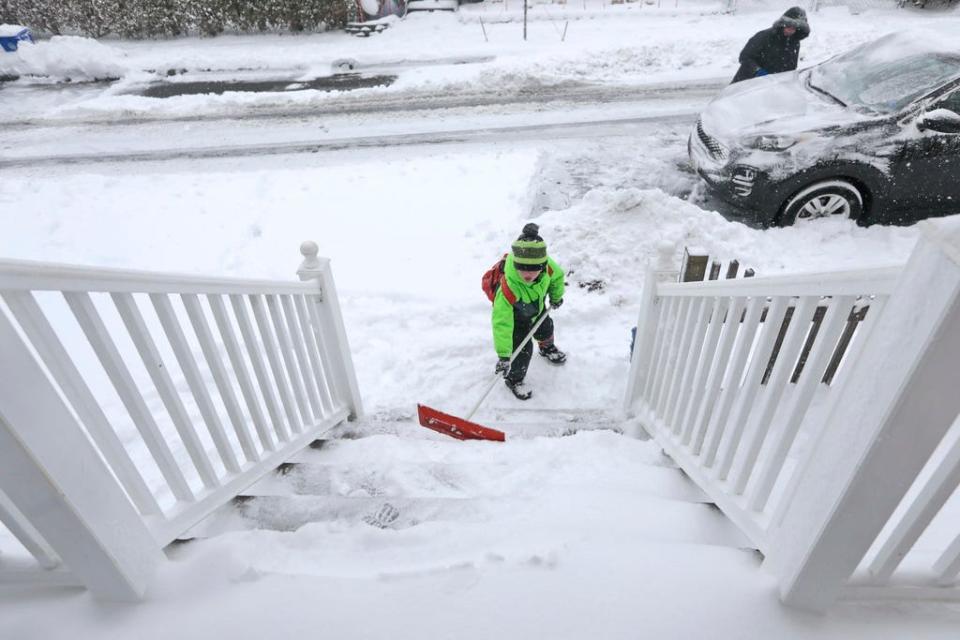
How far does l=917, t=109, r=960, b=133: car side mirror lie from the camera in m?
5.28

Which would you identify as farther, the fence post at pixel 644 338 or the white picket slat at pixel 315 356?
the fence post at pixel 644 338

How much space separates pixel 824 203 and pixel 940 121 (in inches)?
46.7

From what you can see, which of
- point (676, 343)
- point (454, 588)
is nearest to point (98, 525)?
point (454, 588)

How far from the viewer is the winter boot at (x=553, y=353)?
15.5ft

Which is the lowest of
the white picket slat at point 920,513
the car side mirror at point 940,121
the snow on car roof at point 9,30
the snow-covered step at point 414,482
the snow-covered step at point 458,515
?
the snow-covered step at point 414,482

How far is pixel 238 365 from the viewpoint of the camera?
2.36 metres

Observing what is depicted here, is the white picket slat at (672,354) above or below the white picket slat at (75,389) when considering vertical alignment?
below

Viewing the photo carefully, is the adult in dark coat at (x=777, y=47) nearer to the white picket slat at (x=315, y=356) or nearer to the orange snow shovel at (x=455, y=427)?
the orange snow shovel at (x=455, y=427)

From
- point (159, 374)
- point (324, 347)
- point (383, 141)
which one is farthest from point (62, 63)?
point (159, 374)

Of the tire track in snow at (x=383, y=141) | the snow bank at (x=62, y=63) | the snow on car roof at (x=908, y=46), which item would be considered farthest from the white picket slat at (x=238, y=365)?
the snow bank at (x=62, y=63)

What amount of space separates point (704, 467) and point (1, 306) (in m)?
2.59

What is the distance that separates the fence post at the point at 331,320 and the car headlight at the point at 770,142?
4.83 m

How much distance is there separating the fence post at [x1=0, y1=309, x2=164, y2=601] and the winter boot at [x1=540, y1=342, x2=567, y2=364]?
11.3ft

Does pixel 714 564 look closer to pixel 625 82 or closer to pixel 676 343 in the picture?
pixel 676 343
